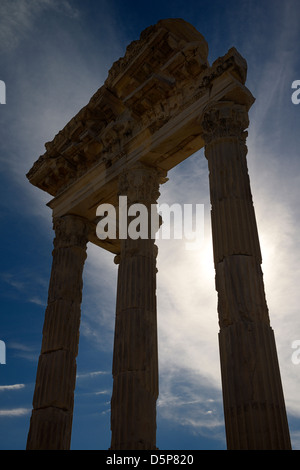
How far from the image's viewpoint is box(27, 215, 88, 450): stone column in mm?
19906

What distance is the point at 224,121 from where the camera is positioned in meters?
17.8

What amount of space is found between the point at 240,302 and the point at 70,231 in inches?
522

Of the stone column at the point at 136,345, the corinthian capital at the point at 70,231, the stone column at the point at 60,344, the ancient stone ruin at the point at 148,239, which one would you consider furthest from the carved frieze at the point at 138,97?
the stone column at the point at 60,344

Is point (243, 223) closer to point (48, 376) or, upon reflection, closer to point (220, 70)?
point (220, 70)

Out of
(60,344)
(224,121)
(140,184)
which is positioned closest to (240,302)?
(224,121)

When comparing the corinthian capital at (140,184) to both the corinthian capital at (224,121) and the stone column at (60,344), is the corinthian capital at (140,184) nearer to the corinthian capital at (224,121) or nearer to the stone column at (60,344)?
the corinthian capital at (224,121)

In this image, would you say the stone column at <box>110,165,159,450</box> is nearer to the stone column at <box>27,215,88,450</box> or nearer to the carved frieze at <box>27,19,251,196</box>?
the carved frieze at <box>27,19,251,196</box>

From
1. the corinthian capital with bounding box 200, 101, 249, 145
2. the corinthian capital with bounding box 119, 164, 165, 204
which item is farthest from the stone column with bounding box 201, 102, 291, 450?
the corinthian capital with bounding box 119, 164, 165, 204

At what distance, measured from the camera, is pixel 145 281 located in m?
19.0

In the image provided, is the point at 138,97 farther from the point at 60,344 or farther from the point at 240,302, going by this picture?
the point at 60,344

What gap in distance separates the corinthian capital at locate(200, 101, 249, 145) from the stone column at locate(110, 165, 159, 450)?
4374mm

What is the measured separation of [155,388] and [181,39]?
14.8 m

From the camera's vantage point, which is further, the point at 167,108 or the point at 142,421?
the point at 167,108
